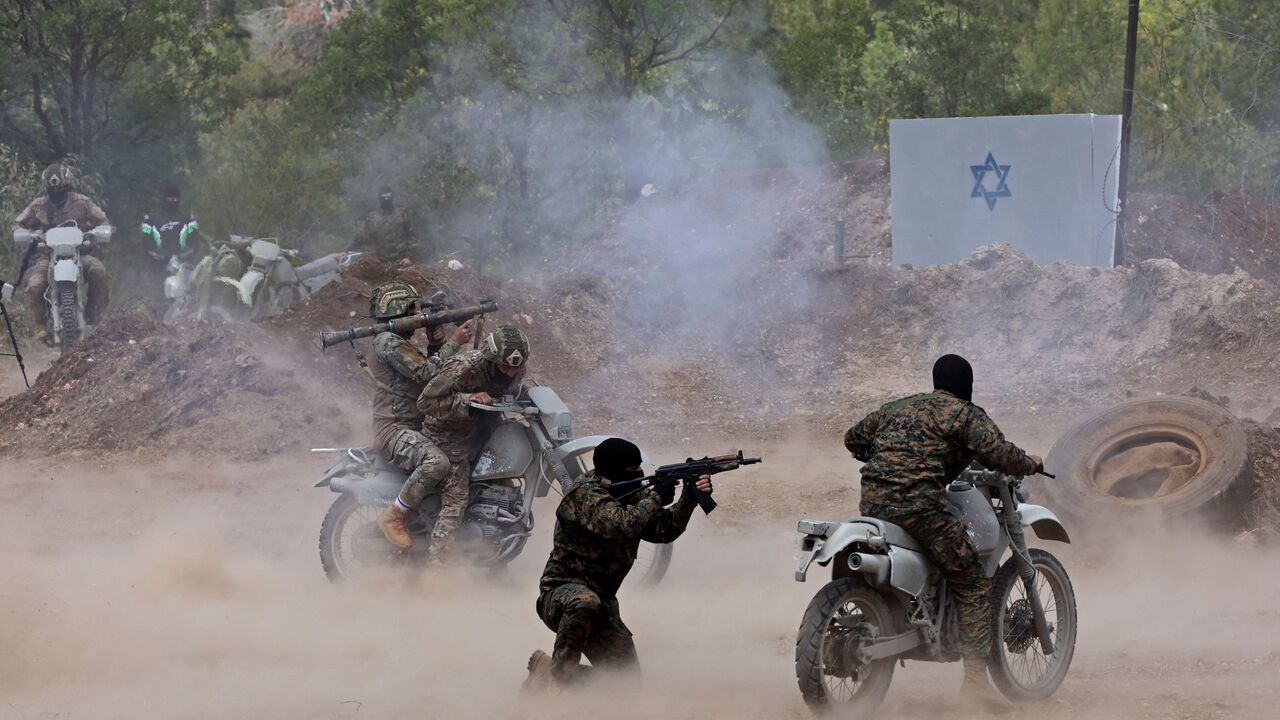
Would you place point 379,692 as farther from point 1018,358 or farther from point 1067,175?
point 1067,175

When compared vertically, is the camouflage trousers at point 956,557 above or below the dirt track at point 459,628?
above

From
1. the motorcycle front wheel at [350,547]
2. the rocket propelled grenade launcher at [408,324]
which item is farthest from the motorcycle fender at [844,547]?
the rocket propelled grenade launcher at [408,324]

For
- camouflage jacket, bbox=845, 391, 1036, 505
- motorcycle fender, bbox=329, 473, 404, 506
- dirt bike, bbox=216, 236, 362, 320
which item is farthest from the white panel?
camouflage jacket, bbox=845, 391, 1036, 505

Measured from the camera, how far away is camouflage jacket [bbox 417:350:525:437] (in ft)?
29.0

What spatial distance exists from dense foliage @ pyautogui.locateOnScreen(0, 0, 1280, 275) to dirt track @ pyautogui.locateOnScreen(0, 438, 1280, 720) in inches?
489

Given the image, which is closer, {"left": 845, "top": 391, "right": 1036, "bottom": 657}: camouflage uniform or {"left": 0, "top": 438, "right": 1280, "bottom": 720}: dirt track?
{"left": 845, "top": 391, "right": 1036, "bottom": 657}: camouflage uniform

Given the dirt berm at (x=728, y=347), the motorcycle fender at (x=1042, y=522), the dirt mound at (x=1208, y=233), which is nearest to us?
the motorcycle fender at (x=1042, y=522)

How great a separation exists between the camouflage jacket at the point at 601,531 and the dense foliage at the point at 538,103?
16.7m

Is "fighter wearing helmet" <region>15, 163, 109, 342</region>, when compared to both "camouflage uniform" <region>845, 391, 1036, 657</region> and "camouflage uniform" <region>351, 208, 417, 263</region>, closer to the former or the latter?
"camouflage uniform" <region>351, 208, 417, 263</region>

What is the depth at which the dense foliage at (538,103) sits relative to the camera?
23078mm

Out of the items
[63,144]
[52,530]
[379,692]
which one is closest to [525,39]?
[63,144]

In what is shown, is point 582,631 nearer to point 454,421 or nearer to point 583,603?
point 583,603

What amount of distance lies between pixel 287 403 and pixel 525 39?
10249 mm

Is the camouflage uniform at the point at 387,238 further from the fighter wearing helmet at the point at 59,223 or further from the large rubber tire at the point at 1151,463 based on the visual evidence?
the large rubber tire at the point at 1151,463
